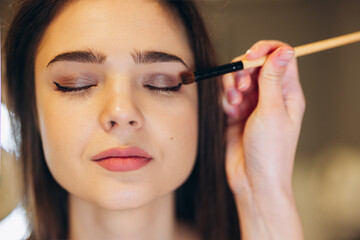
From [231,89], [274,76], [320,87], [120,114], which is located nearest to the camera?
[120,114]

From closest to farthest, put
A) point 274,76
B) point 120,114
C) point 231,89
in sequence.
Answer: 1. point 120,114
2. point 274,76
3. point 231,89

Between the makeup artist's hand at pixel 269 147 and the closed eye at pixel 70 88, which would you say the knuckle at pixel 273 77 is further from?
the closed eye at pixel 70 88

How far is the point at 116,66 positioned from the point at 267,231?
0.55 meters

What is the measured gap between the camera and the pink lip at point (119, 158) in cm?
71

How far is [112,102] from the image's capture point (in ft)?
2.28

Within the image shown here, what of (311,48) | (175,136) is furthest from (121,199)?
(311,48)

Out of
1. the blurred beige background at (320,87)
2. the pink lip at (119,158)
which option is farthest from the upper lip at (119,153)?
the blurred beige background at (320,87)

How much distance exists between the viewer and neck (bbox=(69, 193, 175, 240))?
833 millimetres

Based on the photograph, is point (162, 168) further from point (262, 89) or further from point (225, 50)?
point (225, 50)

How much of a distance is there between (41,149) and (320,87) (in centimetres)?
193

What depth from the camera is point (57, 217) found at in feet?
3.29

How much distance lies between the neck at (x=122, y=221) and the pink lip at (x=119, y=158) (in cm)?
16

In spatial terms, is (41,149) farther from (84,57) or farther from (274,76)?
(274,76)

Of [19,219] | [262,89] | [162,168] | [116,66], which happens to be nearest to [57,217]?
[19,219]
